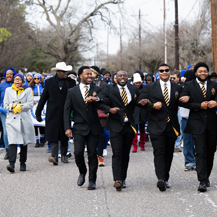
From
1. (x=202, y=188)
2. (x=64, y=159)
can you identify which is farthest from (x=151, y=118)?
(x=64, y=159)

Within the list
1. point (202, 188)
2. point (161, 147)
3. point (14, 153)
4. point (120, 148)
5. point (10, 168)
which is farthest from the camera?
point (14, 153)

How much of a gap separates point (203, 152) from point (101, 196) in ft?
5.66

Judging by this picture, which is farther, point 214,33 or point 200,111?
point 214,33

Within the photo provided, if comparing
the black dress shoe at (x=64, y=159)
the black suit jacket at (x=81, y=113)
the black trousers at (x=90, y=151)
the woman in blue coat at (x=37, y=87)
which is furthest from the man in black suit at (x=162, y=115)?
the woman in blue coat at (x=37, y=87)

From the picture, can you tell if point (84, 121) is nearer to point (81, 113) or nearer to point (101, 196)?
point (81, 113)

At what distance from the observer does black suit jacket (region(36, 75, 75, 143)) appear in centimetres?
1049

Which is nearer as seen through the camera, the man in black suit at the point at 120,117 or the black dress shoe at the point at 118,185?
the black dress shoe at the point at 118,185

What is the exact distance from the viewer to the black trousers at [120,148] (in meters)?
7.84

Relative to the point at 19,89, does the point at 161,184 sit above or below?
below

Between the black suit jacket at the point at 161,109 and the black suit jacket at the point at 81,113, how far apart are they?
0.82 meters

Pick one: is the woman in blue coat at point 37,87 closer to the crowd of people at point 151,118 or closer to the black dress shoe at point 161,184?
the crowd of people at point 151,118

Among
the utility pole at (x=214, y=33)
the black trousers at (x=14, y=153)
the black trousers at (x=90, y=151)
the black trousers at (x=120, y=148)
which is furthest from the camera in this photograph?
the utility pole at (x=214, y=33)

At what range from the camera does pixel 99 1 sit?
46594 mm

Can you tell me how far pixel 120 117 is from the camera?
7.86 m
